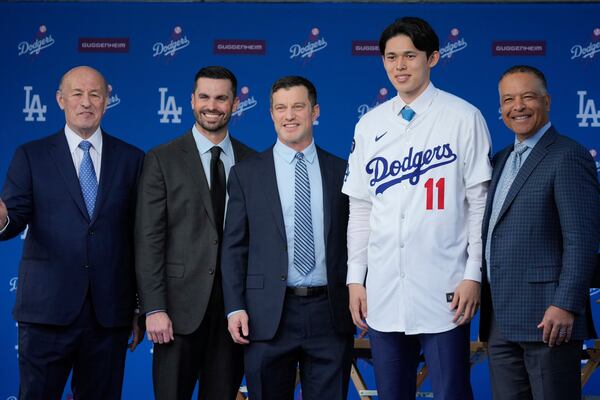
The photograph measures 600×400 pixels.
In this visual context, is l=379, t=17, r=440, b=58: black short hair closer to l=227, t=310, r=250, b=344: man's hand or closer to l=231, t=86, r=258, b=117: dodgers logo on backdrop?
l=227, t=310, r=250, b=344: man's hand

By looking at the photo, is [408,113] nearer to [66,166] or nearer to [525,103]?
[525,103]

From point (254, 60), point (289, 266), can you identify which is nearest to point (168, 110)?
point (254, 60)

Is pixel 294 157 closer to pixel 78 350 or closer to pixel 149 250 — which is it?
pixel 149 250

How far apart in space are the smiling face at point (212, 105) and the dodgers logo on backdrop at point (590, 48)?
317cm

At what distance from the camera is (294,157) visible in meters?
3.17

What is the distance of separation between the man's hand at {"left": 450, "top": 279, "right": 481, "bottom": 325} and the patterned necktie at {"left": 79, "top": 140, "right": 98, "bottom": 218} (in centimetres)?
138

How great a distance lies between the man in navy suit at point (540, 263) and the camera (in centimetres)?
263

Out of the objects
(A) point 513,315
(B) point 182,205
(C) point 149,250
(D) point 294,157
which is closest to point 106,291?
(C) point 149,250

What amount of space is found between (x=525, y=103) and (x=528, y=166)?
8.9 inches

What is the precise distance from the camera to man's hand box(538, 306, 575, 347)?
2.62m

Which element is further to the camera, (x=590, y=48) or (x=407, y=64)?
(x=590, y=48)

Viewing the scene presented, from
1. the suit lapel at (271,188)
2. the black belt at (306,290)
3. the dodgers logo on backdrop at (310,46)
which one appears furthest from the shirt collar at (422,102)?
the dodgers logo on backdrop at (310,46)

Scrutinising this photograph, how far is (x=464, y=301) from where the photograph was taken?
2.67m

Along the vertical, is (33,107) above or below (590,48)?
below
